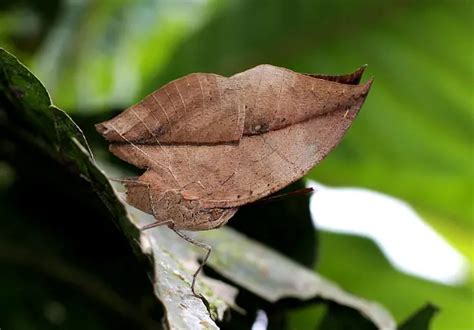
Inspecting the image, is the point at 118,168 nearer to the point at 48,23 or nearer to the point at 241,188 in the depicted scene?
the point at 241,188

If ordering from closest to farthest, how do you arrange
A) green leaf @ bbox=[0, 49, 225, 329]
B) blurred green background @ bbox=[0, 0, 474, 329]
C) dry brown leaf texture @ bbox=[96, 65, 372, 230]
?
1. green leaf @ bbox=[0, 49, 225, 329]
2. dry brown leaf texture @ bbox=[96, 65, 372, 230]
3. blurred green background @ bbox=[0, 0, 474, 329]

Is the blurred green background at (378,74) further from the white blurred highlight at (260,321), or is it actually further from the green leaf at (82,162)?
the green leaf at (82,162)

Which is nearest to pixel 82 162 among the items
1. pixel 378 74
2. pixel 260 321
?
pixel 260 321

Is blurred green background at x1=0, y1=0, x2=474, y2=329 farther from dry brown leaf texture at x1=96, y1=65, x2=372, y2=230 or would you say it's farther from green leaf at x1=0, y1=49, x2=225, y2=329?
green leaf at x1=0, y1=49, x2=225, y2=329

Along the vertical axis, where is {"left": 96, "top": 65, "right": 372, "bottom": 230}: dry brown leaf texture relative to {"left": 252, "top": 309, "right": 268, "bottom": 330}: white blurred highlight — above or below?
above

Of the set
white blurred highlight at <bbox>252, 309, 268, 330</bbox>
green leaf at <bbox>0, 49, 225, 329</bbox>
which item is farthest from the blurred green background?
green leaf at <bbox>0, 49, 225, 329</bbox>

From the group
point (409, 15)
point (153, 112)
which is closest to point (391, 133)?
point (409, 15)

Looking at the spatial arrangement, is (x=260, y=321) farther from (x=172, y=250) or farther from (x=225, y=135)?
(x=225, y=135)
